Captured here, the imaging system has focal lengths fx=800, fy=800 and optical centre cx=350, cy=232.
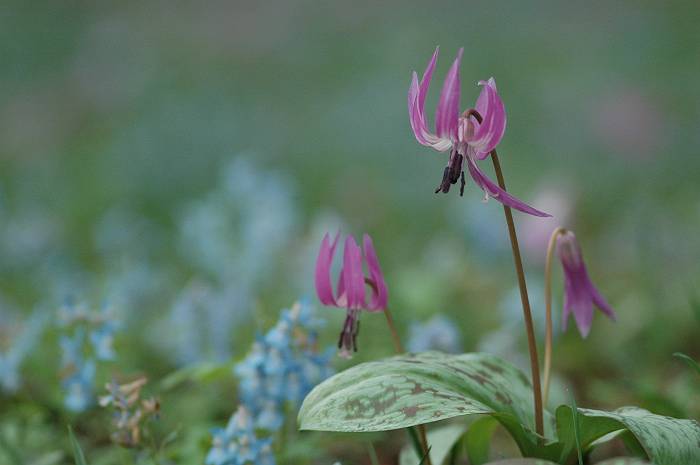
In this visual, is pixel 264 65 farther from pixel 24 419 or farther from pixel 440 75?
pixel 24 419

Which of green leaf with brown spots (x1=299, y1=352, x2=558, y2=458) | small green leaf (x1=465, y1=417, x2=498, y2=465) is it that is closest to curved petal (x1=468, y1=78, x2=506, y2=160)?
green leaf with brown spots (x1=299, y1=352, x2=558, y2=458)

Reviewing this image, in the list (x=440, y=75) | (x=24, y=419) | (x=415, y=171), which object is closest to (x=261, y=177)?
(x=24, y=419)

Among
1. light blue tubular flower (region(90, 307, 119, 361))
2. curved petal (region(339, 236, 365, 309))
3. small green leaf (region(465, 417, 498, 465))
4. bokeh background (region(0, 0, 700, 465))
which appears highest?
bokeh background (region(0, 0, 700, 465))

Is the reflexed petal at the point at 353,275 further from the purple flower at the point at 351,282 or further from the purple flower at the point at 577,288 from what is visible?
the purple flower at the point at 577,288

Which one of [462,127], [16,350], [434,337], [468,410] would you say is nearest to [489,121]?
[462,127]

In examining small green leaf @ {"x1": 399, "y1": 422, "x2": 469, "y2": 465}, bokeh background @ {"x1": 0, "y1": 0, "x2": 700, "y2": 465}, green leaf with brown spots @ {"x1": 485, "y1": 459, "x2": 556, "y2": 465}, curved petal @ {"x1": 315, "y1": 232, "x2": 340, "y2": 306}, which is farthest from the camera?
bokeh background @ {"x1": 0, "y1": 0, "x2": 700, "y2": 465}

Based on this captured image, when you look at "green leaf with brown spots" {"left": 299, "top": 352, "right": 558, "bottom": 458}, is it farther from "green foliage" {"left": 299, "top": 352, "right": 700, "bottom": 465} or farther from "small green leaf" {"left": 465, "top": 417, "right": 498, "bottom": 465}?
"small green leaf" {"left": 465, "top": 417, "right": 498, "bottom": 465}
